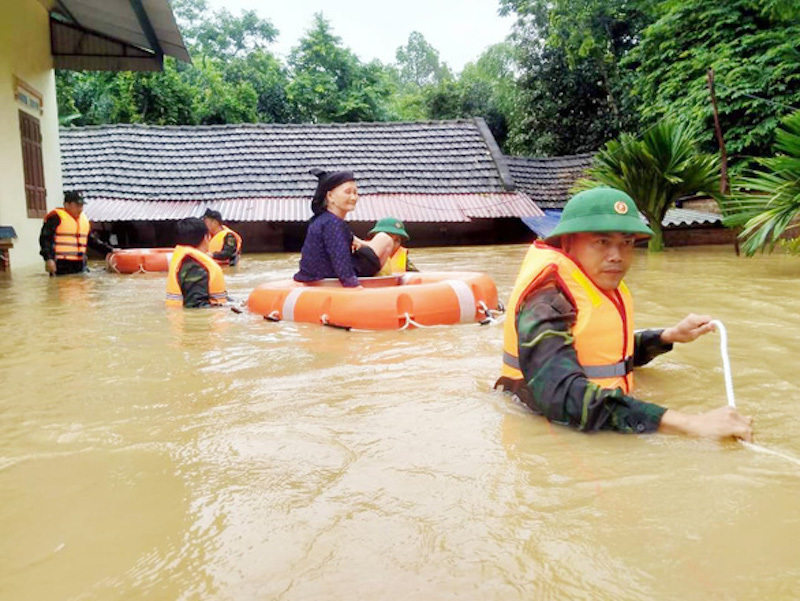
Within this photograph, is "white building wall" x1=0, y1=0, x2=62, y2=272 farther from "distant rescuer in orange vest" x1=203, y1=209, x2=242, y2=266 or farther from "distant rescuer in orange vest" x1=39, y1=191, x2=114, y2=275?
"distant rescuer in orange vest" x1=203, y1=209, x2=242, y2=266

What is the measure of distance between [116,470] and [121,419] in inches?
25.1

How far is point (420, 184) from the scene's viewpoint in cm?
1514

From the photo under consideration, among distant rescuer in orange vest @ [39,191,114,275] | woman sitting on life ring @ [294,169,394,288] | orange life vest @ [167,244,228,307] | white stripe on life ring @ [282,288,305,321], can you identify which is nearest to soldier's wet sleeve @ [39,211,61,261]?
distant rescuer in orange vest @ [39,191,114,275]

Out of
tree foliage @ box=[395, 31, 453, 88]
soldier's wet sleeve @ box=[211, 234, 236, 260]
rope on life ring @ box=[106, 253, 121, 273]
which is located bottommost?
rope on life ring @ box=[106, 253, 121, 273]

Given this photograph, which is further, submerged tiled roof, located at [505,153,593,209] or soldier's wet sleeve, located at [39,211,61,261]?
submerged tiled roof, located at [505,153,593,209]

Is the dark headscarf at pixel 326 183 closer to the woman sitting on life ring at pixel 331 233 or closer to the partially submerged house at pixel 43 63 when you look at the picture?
the woman sitting on life ring at pixel 331 233

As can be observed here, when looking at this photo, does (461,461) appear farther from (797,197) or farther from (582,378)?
(797,197)

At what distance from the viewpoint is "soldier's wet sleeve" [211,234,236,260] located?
10359 millimetres

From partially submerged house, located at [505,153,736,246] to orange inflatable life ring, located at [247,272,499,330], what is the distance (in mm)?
7586

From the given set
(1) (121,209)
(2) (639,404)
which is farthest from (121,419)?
(1) (121,209)

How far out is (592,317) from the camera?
8.68 ft

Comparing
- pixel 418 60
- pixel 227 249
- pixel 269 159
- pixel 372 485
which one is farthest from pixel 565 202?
pixel 418 60

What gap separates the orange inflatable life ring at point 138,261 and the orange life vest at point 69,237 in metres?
0.65

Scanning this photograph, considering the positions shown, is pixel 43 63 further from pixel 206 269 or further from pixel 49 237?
pixel 206 269
